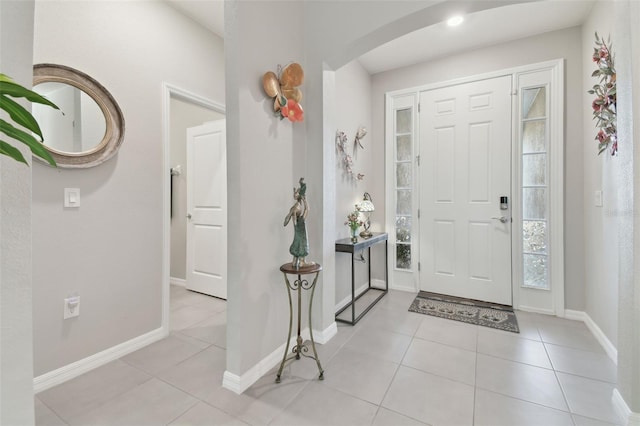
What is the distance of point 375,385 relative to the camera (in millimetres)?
1754

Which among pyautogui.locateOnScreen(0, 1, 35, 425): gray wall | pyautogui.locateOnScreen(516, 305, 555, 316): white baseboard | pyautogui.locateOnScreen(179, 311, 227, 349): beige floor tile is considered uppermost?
pyautogui.locateOnScreen(0, 1, 35, 425): gray wall

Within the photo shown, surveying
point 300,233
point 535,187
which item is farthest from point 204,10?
point 535,187

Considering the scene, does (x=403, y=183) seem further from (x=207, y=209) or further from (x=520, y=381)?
(x=207, y=209)

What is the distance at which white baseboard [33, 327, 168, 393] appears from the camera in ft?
5.65

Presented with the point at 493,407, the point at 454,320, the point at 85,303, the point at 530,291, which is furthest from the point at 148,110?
the point at 530,291

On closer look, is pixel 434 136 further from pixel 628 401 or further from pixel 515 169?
pixel 628 401

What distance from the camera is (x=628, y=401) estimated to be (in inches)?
56.2

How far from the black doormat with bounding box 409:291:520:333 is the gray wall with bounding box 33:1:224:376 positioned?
2560 mm

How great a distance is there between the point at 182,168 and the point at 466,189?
3.58 meters

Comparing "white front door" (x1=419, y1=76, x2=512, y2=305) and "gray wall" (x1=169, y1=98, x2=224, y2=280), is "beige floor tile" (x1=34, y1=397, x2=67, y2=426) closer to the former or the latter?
"gray wall" (x1=169, y1=98, x2=224, y2=280)

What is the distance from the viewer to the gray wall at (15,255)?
0.96m

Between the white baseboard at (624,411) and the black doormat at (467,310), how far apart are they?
36.4 inches

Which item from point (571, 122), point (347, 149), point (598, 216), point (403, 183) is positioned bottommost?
point (598, 216)

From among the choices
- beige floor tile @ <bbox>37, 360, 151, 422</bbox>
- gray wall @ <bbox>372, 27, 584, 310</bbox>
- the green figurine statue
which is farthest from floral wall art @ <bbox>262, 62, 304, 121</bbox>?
gray wall @ <bbox>372, 27, 584, 310</bbox>
